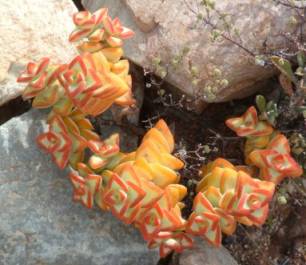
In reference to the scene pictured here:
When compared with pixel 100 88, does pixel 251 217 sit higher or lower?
lower

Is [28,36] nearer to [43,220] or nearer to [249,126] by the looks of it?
[43,220]

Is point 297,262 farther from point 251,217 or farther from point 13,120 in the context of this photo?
point 13,120

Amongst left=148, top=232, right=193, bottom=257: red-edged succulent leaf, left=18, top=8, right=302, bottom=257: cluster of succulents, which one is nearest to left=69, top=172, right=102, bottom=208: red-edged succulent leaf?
left=18, top=8, right=302, bottom=257: cluster of succulents

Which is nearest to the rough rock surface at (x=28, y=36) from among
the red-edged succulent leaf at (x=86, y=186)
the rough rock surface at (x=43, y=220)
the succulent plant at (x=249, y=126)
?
the rough rock surface at (x=43, y=220)

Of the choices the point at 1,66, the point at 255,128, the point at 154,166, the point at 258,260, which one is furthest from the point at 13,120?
the point at 258,260

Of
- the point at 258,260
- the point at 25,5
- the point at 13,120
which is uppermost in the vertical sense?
the point at 25,5

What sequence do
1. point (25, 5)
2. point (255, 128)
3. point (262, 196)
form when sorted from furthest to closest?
point (25, 5), point (255, 128), point (262, 196)

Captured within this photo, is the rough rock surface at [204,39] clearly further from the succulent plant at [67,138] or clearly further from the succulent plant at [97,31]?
the succulent plant at [67,138]
